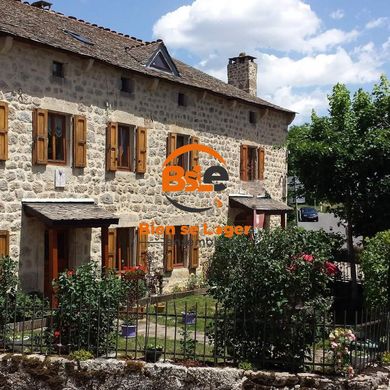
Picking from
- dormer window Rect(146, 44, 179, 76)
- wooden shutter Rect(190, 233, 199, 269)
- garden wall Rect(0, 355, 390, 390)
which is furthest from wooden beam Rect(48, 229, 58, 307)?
dormer window Rect(146, 44, 179, 76)

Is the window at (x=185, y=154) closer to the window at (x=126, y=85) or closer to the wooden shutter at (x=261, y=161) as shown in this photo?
the window at (x=126, y=85)

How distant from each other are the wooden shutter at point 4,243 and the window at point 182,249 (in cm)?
546

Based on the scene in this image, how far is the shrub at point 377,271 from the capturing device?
35.6 feet

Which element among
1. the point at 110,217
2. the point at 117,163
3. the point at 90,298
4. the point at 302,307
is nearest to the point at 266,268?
the point at 302,307

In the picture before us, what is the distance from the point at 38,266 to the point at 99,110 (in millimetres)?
4189

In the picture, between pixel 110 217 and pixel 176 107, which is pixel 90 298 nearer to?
pixel 110 217

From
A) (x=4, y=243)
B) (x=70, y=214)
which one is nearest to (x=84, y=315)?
(x=4, y=243)

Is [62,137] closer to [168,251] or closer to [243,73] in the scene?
[168,251]

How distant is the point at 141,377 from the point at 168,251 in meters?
8.69

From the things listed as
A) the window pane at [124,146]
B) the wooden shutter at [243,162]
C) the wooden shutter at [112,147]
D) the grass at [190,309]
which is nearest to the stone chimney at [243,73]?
the wooden shutter at [243,162]

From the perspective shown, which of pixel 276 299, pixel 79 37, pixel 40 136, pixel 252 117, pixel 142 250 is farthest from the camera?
pixel 252 117

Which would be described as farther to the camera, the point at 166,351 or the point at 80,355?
the point at 166,351

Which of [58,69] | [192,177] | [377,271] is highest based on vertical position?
[58,69]

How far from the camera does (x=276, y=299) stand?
8.03 meters
